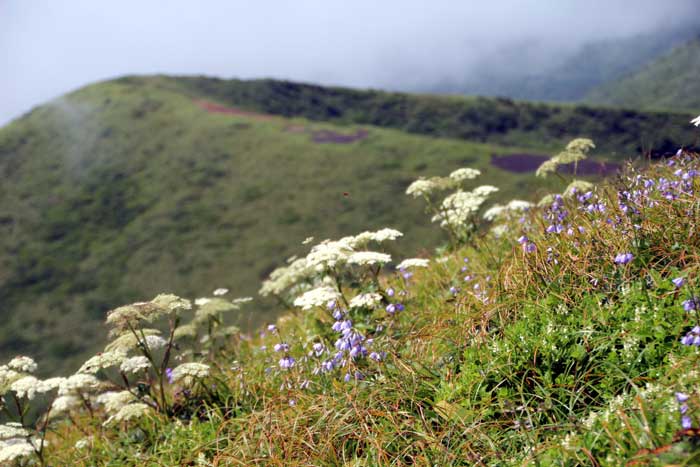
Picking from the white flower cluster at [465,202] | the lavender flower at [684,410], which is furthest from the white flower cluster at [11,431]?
the white flower cluster at [465,202]

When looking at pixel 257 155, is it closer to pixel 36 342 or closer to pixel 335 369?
pixel 36 342

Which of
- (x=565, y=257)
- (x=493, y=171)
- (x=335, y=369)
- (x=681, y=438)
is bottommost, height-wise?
(x=493, y=171)

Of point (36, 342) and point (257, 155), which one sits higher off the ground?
point (257, 155)

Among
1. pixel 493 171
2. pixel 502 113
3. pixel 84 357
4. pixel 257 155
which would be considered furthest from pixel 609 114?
pixel 84 357

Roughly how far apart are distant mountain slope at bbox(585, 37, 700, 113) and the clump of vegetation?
142 m

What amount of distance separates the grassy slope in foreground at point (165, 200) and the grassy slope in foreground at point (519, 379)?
25.9 metres

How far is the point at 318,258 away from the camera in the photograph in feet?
13.7

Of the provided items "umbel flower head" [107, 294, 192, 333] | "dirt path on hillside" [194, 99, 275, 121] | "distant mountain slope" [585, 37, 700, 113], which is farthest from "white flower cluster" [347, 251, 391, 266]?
"distant mountain slope" [585, 37, 700, 113]

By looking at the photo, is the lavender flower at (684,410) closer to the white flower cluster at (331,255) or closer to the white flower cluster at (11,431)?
the white flower cluster at (331,255)

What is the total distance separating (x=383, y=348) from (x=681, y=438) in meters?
2.22

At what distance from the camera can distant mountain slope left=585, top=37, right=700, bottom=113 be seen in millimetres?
133125

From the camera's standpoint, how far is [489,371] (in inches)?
126

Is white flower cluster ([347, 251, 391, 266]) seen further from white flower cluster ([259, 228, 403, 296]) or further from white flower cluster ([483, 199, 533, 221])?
white flower cluster ([483, 199, 533, 221])

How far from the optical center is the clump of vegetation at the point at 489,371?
264cm
